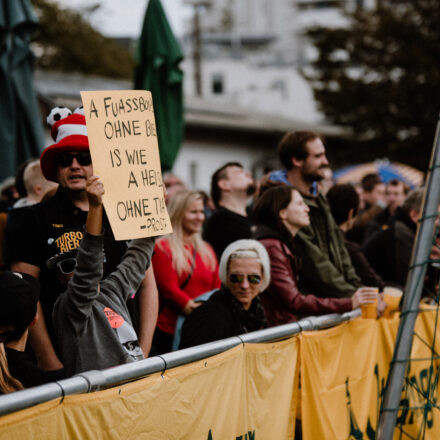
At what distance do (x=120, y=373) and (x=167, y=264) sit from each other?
8.98 feet

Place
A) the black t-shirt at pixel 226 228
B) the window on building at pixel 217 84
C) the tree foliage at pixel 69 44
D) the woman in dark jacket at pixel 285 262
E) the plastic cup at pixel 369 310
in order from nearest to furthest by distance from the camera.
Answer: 1. the woman in dark jacket at pixel 285 262
2. the plastic cup at pixel 369 310
3. the black t-shirt at pixel 226 228
4. the tree foliage at pixel 69 44
5. the window on building at pixel 217 84

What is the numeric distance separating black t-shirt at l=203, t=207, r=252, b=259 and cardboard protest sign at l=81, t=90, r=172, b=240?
2.83 m

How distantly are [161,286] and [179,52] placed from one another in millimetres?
4475

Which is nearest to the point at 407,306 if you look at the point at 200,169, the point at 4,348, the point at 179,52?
the point at 4,348

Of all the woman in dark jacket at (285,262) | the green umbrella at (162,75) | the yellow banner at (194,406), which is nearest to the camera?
the yellow banner at (194,406)

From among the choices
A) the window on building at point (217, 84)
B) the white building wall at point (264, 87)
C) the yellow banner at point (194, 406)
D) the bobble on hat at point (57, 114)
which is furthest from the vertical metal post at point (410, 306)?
the window on building at point (217, 84)

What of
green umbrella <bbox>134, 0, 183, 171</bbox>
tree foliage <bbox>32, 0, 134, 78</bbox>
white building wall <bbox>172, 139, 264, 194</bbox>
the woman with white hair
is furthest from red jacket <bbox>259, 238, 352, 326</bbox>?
tree foliage <bbox>32, 0, 134, 78</bbox>

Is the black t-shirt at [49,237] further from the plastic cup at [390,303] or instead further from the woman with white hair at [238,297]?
the plastic cup at [390,303]

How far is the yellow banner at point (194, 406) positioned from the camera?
2847 millimetres

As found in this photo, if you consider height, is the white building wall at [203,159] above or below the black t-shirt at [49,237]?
above

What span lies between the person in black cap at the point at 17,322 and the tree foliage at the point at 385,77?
89.7 feet

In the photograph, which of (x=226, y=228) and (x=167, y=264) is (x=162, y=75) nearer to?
(x=226, y=228)

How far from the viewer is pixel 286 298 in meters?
5.28

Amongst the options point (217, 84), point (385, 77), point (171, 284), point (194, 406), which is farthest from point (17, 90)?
point (217, 84)
